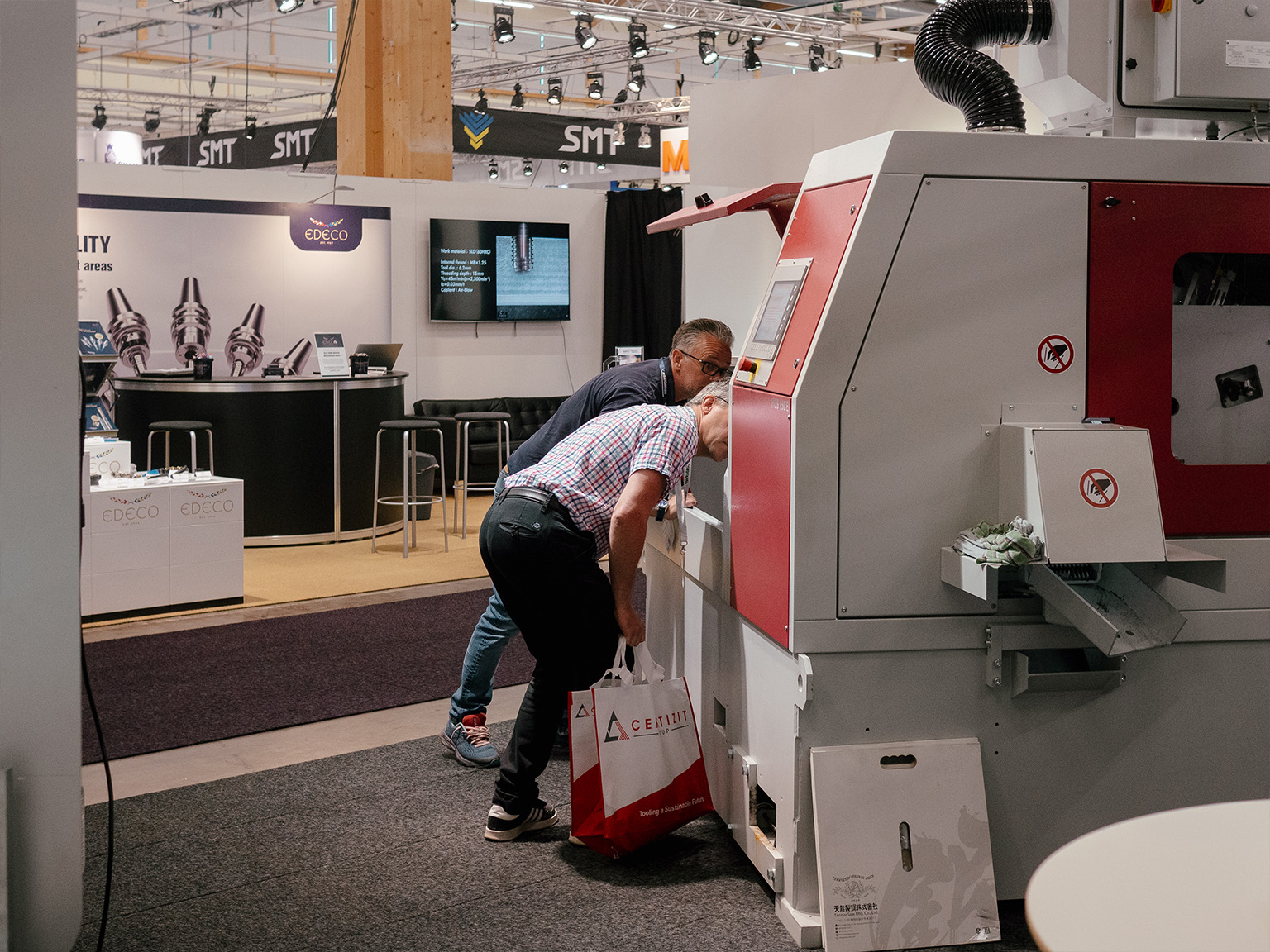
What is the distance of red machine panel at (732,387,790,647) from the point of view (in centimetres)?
256

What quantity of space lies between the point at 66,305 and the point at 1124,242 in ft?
6.82

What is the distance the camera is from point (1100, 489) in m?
2.35

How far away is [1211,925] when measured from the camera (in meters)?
1.15

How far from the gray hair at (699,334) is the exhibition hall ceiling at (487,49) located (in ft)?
20.6

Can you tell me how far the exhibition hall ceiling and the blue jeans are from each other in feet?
22.3

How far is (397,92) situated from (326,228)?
1193 mm

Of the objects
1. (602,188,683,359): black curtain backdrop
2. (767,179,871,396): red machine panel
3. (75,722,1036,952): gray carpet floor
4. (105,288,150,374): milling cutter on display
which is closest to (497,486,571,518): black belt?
(767,179,871,396): red machine panel

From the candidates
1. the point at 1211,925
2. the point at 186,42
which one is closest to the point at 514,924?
the point at 1211,925

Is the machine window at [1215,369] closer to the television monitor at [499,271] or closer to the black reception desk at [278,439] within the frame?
the black reception desk at [278,439]

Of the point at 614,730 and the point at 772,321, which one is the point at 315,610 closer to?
the point at 614,730

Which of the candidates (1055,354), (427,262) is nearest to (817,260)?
(1055,354)

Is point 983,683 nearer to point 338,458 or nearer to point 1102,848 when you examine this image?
point 1102,848

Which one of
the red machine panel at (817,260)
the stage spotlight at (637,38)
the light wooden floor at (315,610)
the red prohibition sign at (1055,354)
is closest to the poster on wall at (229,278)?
the light wooden floor at (315,610)

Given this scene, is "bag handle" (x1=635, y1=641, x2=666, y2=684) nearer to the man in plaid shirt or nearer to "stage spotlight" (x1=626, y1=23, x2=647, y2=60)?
the man in plaid shirt
